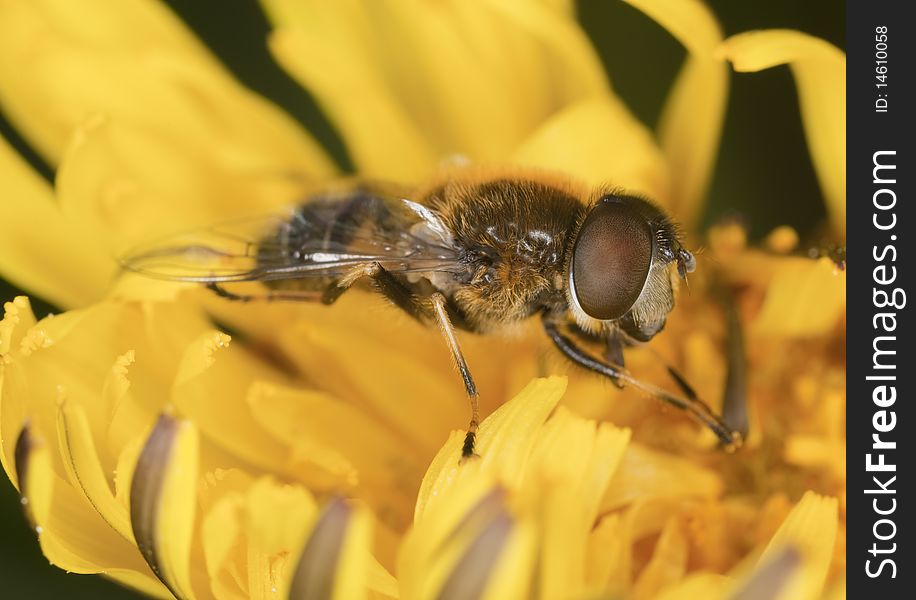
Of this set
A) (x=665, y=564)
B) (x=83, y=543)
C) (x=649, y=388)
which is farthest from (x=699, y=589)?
(x=83, y=543)

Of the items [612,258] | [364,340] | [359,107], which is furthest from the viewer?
[359,107]

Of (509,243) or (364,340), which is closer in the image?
(509,243)

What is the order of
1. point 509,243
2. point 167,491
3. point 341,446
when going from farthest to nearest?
point 341,446
point 509,243
point 167,491

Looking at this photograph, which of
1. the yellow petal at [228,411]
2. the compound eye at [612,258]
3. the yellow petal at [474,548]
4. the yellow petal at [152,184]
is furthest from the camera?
the yellow petal at [152,184]

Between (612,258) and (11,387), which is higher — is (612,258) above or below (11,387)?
above

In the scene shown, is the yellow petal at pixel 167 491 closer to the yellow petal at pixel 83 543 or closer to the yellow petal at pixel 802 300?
the yellow petal at pixel 83 543

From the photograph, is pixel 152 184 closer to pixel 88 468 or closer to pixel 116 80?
pixel 116 80

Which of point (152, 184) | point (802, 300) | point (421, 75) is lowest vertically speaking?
point (802, 300)

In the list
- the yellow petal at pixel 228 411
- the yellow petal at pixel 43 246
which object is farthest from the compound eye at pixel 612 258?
the yellow petal at pixel 43 246
